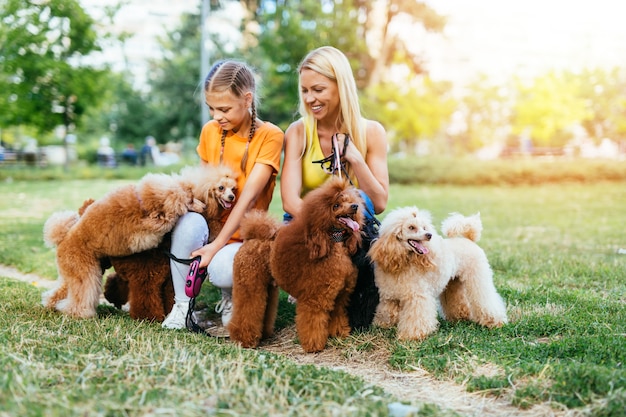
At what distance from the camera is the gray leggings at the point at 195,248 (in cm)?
361

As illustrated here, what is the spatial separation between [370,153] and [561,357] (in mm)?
1788

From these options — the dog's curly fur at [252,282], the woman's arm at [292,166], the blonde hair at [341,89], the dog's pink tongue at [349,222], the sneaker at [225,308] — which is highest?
the blonde hair at [341,89]

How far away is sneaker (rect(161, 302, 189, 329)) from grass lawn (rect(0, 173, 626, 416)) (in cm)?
10

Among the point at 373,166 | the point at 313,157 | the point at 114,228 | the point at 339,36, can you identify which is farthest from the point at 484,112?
the point at 114,228

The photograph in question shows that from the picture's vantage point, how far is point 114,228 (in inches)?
140

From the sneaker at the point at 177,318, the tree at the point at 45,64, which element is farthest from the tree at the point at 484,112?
the sneaker at the point at 177,318

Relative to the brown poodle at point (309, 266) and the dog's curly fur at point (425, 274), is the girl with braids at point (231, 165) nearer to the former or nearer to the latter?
the brown poodle at point (309, 266)

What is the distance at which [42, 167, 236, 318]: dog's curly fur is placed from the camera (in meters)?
3.55

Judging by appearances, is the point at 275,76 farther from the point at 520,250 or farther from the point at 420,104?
the point at 520,250

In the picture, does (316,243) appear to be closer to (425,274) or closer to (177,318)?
(425,274)

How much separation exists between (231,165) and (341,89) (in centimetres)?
92

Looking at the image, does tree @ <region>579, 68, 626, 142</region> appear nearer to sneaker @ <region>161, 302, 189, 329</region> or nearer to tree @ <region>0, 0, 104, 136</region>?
tree @ <region>0, 0, 104, 136</region>

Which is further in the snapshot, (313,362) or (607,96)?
(607,96)

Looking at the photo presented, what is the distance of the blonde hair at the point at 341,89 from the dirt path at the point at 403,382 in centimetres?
138
